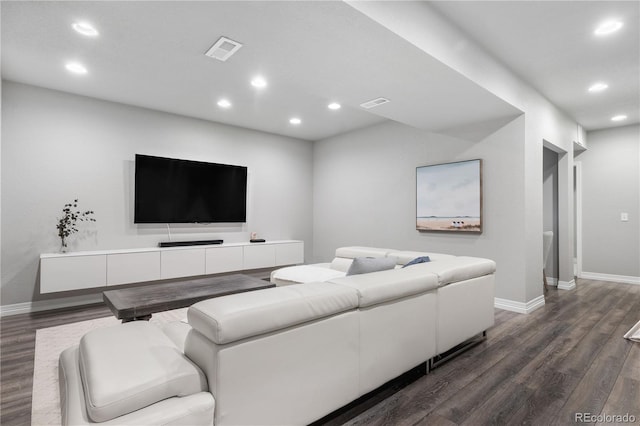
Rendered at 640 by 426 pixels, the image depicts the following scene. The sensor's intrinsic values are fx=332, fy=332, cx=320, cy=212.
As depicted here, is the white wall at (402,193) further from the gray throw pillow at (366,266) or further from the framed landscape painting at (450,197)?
the gray throw pillow at (366,266)

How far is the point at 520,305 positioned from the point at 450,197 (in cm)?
151

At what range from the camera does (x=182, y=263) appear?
4.53m

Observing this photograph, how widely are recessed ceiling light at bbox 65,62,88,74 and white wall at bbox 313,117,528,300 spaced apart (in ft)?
12.8

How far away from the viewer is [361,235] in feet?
18.7

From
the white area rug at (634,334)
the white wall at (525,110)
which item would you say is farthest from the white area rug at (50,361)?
the white area rug at (634,334)

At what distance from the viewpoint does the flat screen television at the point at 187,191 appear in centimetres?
455

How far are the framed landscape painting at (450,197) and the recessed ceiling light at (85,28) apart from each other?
396 centimetres

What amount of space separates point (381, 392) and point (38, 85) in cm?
482

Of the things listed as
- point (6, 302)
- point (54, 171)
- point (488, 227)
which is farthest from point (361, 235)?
point (6, 302)

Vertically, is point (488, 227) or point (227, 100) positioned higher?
point (227, 100)

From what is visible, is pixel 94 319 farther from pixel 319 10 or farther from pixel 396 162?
pixel 396 162

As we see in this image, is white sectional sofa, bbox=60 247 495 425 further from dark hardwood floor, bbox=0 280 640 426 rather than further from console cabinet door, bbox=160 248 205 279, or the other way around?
console cabinet door, bbox=160 248 205 279
